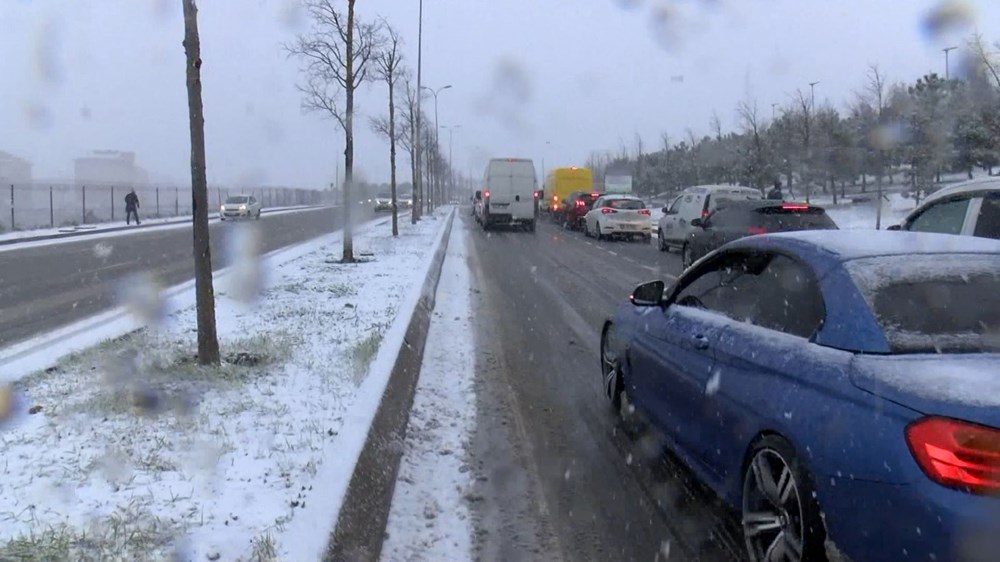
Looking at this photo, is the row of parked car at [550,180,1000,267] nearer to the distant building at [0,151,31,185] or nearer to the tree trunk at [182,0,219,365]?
the tree trunk at [182,0,219,365]

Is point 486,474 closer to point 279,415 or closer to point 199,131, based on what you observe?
point 279,415

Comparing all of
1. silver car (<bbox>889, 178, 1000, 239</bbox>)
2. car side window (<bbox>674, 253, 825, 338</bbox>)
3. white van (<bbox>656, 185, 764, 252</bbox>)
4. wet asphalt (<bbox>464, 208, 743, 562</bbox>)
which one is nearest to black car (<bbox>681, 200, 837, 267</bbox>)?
white van (<bbox>656, 185, 764, 252</bbox>)

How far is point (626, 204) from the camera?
29094mm

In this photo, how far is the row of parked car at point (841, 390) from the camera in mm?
2795

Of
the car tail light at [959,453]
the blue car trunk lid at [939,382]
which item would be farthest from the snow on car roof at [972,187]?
the car tail light at [959,453]

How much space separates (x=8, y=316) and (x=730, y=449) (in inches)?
417

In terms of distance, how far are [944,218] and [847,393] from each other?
16.6ft

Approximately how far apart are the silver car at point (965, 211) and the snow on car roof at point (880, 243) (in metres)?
2.87

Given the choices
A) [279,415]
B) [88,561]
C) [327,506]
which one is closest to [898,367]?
[327,506]

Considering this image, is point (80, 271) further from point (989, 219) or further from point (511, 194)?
point (511, 194)

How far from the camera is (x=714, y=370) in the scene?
4281mm

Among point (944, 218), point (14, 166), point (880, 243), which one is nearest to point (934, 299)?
point (880, 243)

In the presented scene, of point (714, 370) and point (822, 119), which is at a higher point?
Result: point (822, 119)

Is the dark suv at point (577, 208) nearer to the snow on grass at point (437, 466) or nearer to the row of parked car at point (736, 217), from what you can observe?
Result: the row of parked car at point (736, 217)
